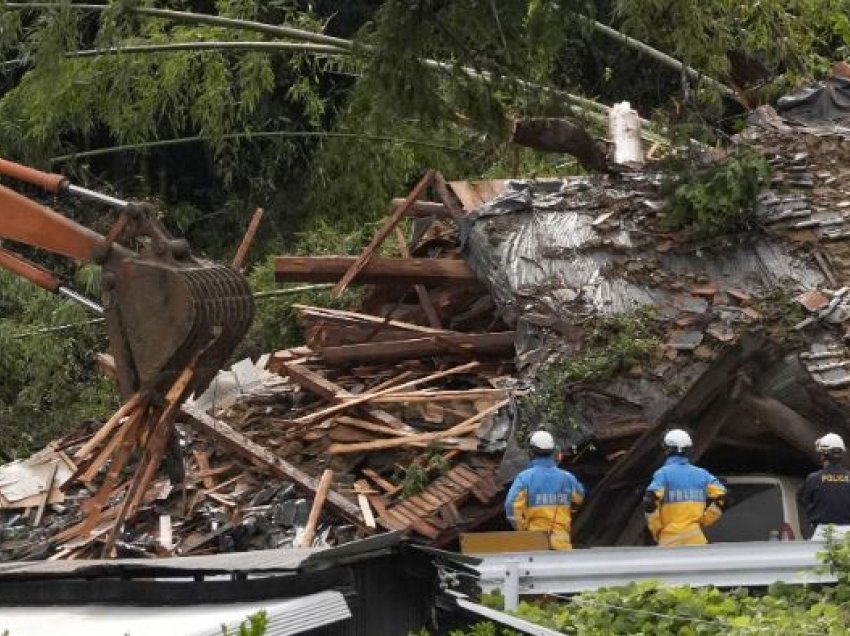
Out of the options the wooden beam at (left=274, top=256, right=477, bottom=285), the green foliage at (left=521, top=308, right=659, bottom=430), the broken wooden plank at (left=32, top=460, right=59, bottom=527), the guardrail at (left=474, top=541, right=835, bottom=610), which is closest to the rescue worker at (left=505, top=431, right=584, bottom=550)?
the green foliage at (left=521, top=308, right=659, bottom=430)

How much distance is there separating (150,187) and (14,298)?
18.4ft

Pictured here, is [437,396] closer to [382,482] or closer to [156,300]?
[382,482]

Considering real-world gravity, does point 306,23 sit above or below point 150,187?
below

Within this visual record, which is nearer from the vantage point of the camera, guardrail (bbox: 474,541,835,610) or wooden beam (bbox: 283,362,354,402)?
guardrail (bbox: 474,541,835,610)

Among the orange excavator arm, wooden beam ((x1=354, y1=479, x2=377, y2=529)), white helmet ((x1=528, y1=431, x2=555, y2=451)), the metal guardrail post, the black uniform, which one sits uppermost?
the orange excavator arm

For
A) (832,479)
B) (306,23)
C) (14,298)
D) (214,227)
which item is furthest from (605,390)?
(214,227)

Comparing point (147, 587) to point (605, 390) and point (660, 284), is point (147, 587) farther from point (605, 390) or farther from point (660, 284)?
point (660, 284)

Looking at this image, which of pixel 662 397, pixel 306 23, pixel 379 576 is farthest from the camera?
pixel 306 23

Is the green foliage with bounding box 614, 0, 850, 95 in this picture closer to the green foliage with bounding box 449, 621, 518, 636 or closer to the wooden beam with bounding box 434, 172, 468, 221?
the wooden beam with bounding box 434, 172, 468, 221

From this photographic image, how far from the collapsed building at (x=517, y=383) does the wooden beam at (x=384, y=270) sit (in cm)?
2

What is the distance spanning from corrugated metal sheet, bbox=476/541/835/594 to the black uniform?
238 centimetres

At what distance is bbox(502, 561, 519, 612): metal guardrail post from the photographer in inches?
308

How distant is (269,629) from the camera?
7.34 metres

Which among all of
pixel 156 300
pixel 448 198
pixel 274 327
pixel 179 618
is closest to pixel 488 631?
pixel 179 618
